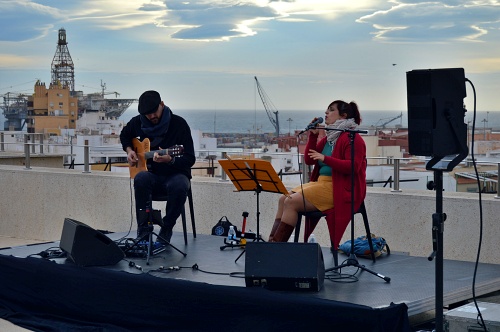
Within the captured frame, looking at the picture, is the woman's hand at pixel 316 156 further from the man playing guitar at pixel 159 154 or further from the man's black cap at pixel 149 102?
the man's black cap at pixel 149 102

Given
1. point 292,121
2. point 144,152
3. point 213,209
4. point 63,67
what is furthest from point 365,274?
point 292,121

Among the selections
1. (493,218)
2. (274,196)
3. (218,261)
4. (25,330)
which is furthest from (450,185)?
(25,330)

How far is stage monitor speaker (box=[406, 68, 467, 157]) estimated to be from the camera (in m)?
4.33

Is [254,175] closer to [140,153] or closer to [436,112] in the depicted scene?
[140,153]

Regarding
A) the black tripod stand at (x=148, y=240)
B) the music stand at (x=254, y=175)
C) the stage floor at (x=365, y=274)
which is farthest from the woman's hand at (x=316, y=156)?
the black tripod stand at (x=148, y=240)

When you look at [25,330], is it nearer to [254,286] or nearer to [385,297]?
[254,286]

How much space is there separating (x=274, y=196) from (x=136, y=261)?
1.66m

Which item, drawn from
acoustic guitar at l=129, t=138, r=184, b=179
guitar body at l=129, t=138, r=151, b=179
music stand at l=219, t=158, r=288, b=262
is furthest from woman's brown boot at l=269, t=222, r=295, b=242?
guitar body at l=129, t=138, r=151, b=179

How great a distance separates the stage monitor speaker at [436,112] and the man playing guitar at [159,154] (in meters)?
2.39

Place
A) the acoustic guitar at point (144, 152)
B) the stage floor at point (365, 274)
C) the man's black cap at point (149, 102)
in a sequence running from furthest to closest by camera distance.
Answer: the man's black cap at point (149, 102)
the acoustic guitar at point (144, 152)
the stage floor at point (365, 274)

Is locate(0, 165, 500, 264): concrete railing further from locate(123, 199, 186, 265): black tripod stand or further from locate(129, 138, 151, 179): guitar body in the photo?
locate(123, 199, 186, 265): black tripod stand

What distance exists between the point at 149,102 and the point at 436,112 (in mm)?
2781

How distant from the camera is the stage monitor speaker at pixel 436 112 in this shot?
14.2 ft

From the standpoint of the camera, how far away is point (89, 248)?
225 inches
